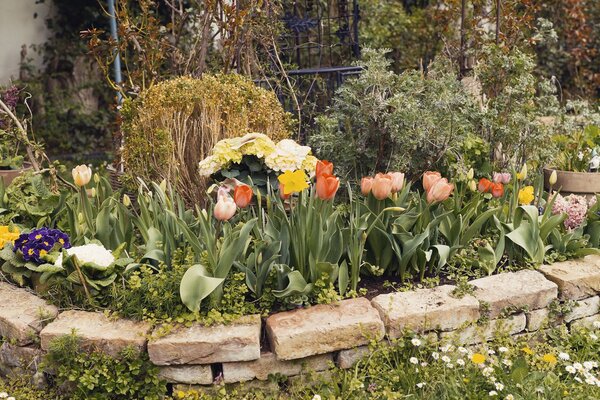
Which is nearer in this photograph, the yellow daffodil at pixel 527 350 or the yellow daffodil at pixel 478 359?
the yellow daffodil at pixel 478 359

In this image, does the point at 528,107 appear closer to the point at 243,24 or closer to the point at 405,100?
the point at 405,100

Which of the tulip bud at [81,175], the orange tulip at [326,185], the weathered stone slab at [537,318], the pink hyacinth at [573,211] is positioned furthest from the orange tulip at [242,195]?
the pink hyacinth at [573,211]

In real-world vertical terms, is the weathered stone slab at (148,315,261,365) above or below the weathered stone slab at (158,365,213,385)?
above

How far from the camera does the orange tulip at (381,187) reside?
Result: 3.11 meters

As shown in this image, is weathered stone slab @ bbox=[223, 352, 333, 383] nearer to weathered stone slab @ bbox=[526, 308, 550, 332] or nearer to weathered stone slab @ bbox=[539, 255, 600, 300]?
weathered stone slab @ bbox=[526, 308, 550, 332]

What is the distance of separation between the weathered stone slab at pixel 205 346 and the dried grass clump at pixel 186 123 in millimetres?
1477

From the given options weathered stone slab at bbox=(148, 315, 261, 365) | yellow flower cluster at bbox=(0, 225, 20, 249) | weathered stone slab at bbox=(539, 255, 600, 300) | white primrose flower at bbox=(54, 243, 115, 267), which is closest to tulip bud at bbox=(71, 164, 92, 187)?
white primrose flower at bbox=(54, 243, 115, 267)

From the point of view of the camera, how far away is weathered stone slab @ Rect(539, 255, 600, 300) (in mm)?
3363

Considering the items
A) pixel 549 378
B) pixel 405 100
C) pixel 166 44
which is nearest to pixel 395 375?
pixel 549 378

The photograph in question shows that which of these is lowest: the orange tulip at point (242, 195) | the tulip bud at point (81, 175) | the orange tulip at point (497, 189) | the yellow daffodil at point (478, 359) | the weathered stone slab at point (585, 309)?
the weathered stone slab at point (585, 309)

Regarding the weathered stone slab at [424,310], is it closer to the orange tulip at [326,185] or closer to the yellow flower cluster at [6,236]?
the orange tulip at [326,185]

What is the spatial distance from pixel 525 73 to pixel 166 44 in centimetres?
254

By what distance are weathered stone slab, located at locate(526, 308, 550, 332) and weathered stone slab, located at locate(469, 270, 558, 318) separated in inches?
1.1

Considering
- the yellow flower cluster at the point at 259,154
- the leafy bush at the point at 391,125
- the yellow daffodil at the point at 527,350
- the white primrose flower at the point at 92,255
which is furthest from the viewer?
the leafy bush at the point at 391,125
